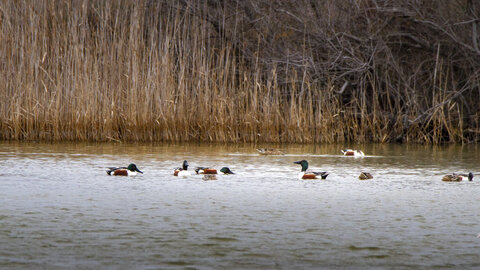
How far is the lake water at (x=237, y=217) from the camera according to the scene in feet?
17.9

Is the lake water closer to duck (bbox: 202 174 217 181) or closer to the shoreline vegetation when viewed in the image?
duck (bbox: 202 174 217 181)

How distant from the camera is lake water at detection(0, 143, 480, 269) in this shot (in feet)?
17.9

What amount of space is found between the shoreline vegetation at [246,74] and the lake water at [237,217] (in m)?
4.03

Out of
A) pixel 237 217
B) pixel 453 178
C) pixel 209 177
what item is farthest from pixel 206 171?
pixel 237 217

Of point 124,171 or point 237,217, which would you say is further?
point 124,171

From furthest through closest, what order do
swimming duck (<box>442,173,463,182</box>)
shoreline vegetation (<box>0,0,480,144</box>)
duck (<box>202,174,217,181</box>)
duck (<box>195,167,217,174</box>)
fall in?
shoreline vegetation (<box>0,0,480,144</box>) → duck (<box>195,167,217,174</box>) → duck (<box>202,174,217,181</box>) → swimming duck (<box>442,173,463,182</box>)

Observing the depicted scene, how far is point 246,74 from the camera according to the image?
17.9 meters

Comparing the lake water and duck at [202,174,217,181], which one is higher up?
duck at [202,174,217,181]

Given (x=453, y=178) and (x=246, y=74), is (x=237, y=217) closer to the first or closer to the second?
(x=453, y=178)

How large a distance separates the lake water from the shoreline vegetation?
403 cm

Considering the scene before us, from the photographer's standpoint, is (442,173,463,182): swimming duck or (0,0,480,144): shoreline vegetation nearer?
(442,173,463,182): swimming duck

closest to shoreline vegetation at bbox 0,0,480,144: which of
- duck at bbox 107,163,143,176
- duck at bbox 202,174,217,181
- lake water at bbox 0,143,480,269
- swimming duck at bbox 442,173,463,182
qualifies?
lake water at bbox 0,143,480,269

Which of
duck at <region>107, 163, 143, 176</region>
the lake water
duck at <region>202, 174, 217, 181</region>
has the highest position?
duck at <region>107, 163, 143, 176</region>

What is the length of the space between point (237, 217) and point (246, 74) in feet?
36.3
